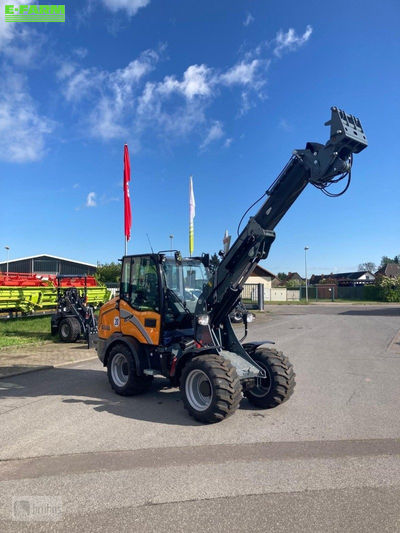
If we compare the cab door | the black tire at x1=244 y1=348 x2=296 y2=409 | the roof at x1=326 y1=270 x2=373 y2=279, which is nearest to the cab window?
the cab door

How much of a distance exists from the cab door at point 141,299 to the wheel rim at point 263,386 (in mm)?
1732

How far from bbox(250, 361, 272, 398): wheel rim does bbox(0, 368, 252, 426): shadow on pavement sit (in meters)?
0.27

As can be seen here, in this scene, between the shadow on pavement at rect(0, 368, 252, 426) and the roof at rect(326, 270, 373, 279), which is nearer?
the shadow on pavement at rect(0, 368, 252, 426)

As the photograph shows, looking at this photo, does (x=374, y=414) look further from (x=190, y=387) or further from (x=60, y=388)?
(x=60, y=388)

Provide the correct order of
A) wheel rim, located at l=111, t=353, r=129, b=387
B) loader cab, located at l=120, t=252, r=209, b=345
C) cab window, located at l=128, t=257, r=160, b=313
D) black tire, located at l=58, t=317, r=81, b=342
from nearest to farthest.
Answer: loader cab, located at l=120, t=252, r=209, b=345
cab window, located at l=128, t=257, r=160, b=313
wheel rim, located at l=111, t=353, r=129, b=387
black tire, located at l=58, t=317, r=81, b=342

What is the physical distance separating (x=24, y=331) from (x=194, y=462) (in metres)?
14.1

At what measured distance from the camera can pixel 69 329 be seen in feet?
47.8

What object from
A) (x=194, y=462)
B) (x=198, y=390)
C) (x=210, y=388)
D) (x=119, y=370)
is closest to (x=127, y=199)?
(x=119, y=370)

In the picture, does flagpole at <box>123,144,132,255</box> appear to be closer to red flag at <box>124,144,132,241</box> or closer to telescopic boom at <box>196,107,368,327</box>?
red flag at <box>124,144,132,241</box>

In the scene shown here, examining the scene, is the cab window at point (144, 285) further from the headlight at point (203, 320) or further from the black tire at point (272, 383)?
the black tire at point (272, 383)

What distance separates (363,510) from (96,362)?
877cm

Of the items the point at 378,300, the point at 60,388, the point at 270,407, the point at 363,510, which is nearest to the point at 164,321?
the point at 270,407

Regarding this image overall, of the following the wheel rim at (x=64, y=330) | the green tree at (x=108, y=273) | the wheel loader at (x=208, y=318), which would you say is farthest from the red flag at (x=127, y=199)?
the green tree at (x=108, y=273)

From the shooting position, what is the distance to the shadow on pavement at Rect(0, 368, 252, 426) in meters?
6.48
